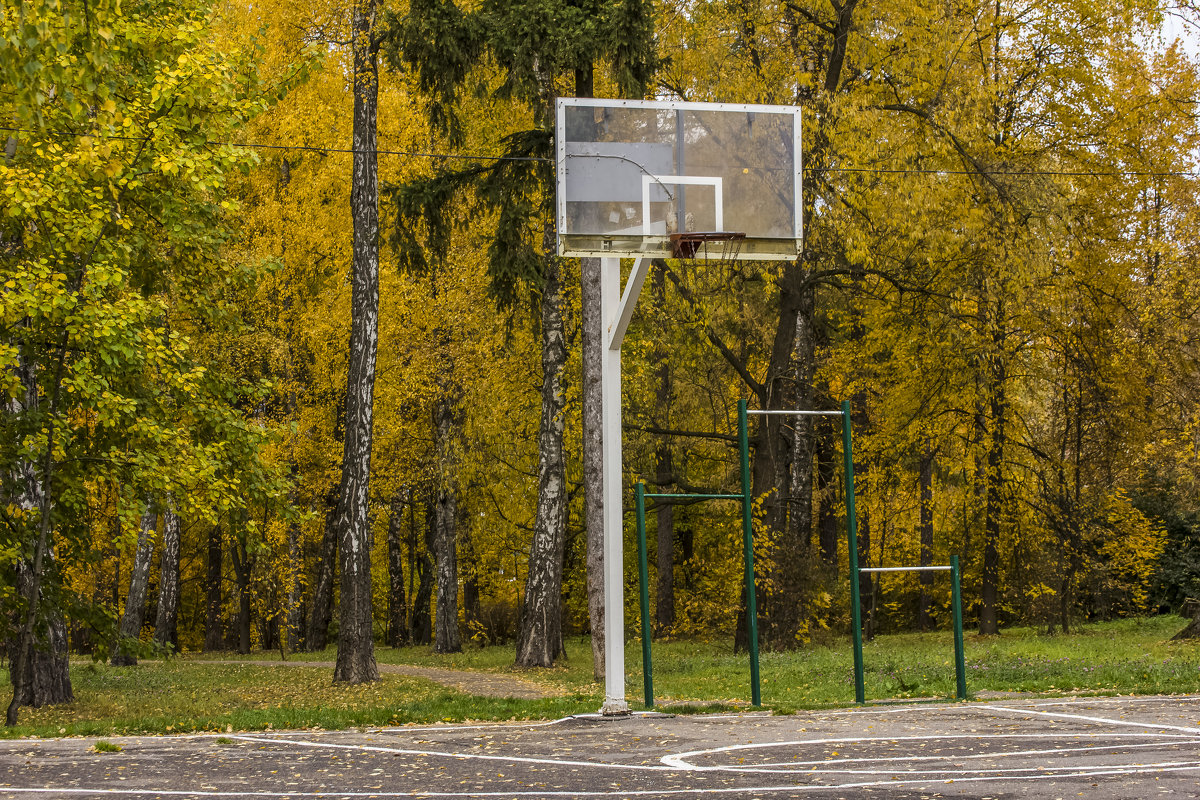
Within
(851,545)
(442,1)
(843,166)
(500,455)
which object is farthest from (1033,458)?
(442,1)


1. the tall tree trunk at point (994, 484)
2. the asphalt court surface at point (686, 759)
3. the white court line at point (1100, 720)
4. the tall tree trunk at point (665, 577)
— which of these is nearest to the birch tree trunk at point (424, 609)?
the tall tree trunk at point (665, 577)

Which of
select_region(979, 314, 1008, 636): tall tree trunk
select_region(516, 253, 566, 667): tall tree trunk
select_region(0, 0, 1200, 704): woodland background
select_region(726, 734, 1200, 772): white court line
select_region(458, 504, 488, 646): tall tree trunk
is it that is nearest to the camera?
select_region(726, 734, 1200, 772): white court line

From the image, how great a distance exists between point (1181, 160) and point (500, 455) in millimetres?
14002

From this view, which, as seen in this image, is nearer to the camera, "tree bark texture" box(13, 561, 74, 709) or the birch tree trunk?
"tree bark texture" box(13, 561, 74, 709)

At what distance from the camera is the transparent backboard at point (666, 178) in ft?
32.3

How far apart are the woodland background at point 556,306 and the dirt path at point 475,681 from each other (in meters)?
1.44

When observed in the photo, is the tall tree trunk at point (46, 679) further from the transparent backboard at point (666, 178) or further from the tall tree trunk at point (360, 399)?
the transparent backboard at point (666, 178)

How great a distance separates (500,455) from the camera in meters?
22.7

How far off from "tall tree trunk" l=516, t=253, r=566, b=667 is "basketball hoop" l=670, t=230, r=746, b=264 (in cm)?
775

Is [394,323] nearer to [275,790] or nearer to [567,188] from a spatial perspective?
[567,188]

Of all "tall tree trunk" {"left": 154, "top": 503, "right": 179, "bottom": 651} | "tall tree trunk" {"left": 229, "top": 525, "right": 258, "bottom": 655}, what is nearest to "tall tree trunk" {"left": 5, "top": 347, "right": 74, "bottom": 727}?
"tall tree trunk" {"left": 154, "top": 503, "right": 179, "bottom": 651}

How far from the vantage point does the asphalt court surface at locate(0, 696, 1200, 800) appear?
6.37 m

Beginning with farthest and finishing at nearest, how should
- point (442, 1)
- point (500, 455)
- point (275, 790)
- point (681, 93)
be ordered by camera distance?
point (500, 455) < point (681, 93) < point (442, 1) < point (275, 790)

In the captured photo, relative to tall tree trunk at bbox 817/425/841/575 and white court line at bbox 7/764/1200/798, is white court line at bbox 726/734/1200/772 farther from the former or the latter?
tall tree trunk at bbox 817/425/841/575
